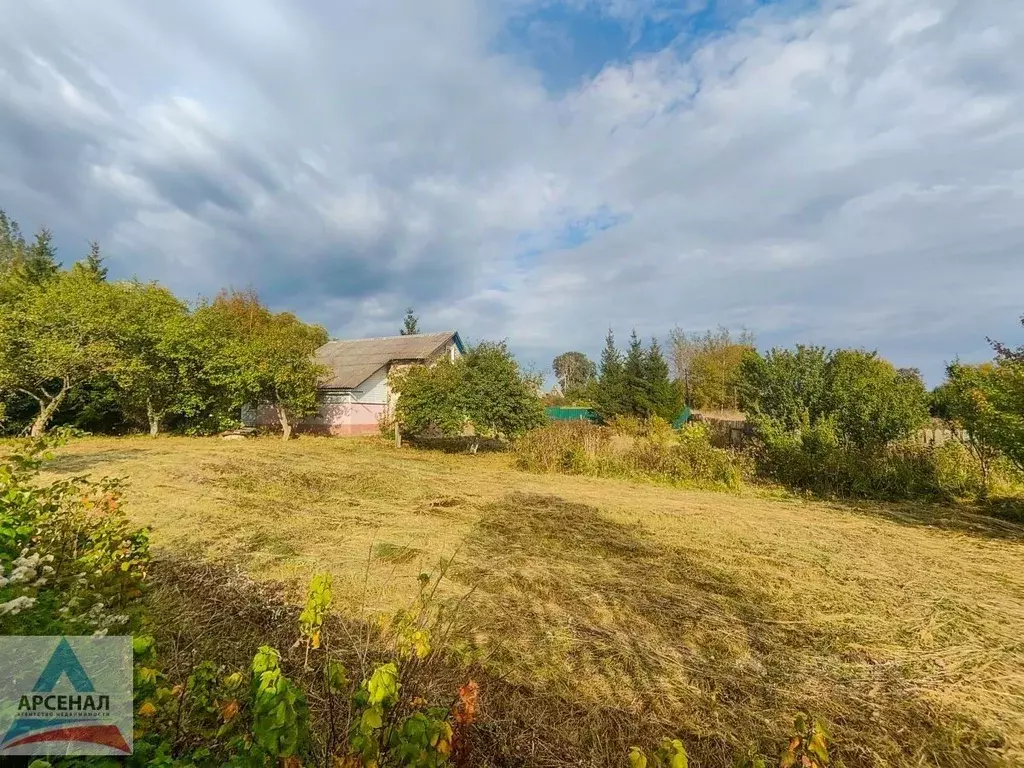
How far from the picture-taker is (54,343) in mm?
13789

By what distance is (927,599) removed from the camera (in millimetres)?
4270

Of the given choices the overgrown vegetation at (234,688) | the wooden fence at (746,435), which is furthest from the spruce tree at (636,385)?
the overgrown vegetation at (234,688)

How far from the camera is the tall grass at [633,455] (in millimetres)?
10703

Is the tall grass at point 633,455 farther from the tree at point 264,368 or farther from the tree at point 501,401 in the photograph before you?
the tree at point 264,368

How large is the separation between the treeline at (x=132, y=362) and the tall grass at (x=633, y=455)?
34.6 ft

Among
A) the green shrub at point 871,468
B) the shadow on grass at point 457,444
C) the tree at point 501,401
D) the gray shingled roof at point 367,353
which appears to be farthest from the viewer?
the gray shingled roof at point 367,353

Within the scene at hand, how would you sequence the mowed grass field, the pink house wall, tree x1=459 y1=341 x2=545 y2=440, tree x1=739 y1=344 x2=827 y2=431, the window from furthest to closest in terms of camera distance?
1. the window
2. the pink house wall
3. tree x1=459 y1=341 x2=545 y2=440
4. tree x1=739 y1=344 x2=827 y2=431
5. the mowed grass field

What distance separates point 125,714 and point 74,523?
8.89ft

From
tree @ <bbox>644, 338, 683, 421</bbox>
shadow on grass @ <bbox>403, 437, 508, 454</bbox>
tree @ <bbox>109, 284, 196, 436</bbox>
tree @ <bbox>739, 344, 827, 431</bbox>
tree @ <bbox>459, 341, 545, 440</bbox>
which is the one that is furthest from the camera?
tree @ <bbox>644, 338, 683, 421</bbox>

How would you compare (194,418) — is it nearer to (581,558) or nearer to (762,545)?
(581,558)

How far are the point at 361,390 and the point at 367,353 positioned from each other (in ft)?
11.9

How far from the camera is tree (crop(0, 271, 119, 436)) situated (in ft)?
44.4

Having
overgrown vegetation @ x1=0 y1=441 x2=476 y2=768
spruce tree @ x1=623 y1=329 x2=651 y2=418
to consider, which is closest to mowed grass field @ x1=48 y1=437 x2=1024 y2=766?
overgrown vegetation @ x1=0 y1=441 x2=476 y2=768

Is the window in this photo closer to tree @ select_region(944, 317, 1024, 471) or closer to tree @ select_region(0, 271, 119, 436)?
tree @ select_region(0, 271, 119, 436)
